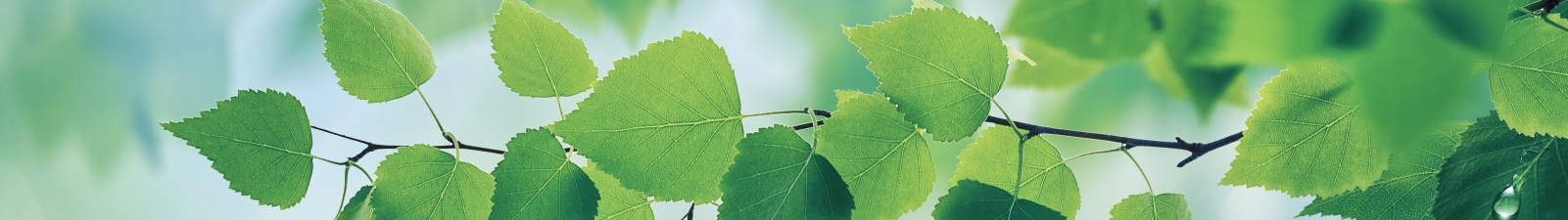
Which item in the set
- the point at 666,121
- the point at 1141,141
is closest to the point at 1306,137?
the point at 1141,141

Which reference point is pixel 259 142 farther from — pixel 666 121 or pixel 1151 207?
pixel 1151 207

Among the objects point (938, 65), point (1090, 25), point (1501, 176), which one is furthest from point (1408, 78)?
point (1501, 176)

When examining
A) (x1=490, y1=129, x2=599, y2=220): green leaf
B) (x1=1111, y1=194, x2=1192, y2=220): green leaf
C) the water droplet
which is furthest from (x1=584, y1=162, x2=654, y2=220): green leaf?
the water droplet

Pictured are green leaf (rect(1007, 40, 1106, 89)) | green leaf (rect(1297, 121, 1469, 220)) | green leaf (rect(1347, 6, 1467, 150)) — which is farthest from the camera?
green leaf (rect(1297, 121, 1469, 220))

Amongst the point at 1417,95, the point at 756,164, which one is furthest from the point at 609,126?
the point at 1417,95

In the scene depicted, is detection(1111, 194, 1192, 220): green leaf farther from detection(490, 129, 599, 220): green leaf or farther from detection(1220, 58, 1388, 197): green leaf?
detection(490, 129, 599, 220): green leaf

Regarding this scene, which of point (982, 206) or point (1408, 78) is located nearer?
point (1408, 78)
